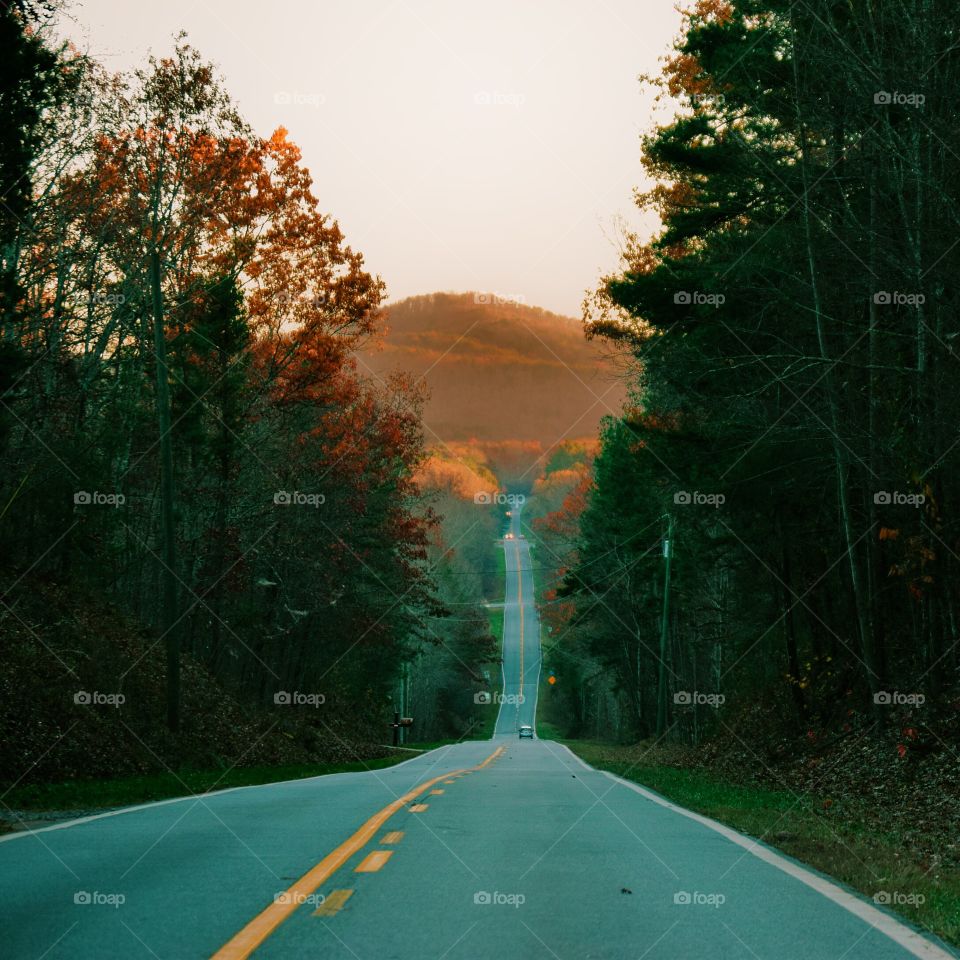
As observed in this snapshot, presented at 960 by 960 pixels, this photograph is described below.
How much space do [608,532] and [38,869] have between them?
45874 mm

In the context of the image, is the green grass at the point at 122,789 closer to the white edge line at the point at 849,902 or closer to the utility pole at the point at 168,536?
the utility pole at the point at 168,536

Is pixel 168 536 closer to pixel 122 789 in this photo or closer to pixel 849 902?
pixel 122 789

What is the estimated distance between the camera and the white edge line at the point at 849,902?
19.8ft

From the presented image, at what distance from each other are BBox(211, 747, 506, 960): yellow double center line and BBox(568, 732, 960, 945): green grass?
3.77m

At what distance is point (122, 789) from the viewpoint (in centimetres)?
1738

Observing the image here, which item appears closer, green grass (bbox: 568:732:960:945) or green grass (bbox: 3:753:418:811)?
green grass (bbox: 568:732:960:945)

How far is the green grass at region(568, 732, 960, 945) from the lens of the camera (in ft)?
24.2

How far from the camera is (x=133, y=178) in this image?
87.2ft

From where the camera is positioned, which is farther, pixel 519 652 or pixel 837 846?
pixel 519 652

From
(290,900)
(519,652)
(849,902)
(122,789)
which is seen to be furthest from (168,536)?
(519,652)

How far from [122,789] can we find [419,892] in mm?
11345

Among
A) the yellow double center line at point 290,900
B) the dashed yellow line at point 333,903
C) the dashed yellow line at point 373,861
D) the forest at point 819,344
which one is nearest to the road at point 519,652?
the forest at point 819,344

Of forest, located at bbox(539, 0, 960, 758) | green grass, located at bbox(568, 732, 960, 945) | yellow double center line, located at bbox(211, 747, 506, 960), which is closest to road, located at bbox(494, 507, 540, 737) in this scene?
forest, located at bbox(539, 0, 960, 758)

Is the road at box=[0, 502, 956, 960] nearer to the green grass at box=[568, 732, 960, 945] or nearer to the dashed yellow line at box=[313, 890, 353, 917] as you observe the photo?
the dashed yellow line at box=[313, 890, 353, 917]
